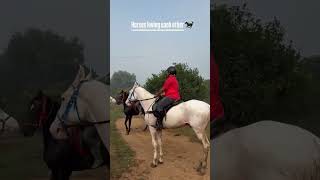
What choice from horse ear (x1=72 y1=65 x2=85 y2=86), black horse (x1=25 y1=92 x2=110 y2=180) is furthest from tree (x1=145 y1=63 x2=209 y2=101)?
black horse (x1=25 y1=92 x2=110 y2=180)

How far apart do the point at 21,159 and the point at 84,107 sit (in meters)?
0.73

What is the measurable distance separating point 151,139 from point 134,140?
0.16 m

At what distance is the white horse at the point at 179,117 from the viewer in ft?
13.5

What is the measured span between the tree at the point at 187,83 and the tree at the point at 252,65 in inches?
7.5

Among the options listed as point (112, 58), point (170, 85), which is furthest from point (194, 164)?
point (112, 58)

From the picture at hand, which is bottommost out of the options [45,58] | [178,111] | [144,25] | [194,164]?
[194,164]

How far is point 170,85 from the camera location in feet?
13.7

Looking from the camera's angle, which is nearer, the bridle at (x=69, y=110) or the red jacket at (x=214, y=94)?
the red jacket at (x=214, y=94)

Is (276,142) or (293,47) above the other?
(293,47)

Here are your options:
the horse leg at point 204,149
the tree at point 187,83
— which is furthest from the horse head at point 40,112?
the horse leg at point 204,149

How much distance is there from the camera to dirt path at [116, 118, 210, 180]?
409 centimetres

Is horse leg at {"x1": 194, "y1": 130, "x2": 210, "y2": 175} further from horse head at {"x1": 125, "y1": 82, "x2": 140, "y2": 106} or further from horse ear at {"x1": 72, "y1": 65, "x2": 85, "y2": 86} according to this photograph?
horse ear at {"x1": 72, "y1": 65, "x2": 85, "y2": 86}

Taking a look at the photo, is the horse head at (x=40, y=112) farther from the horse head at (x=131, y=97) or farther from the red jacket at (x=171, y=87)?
the red jacket at (x=171, y=87)

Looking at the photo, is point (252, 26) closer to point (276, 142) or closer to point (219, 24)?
point (219, 24)
